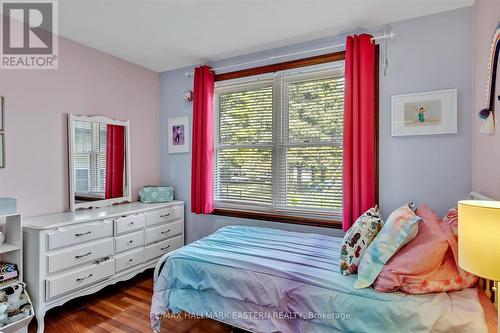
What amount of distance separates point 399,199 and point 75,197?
123 inches

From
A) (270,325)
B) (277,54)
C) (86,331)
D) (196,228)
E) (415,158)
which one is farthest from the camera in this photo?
(196,228)

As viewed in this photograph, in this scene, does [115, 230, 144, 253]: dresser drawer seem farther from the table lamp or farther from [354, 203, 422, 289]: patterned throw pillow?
the table lamp

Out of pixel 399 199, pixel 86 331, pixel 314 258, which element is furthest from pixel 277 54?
pixel 86 331

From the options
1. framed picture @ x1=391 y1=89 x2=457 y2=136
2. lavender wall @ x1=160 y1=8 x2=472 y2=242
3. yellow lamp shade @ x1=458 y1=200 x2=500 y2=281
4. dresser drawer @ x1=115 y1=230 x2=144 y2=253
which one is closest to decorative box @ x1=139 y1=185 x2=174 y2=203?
dresser drawer @ x1=115 y1=230 x2=144 y2=253

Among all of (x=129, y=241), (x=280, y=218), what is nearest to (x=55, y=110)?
(x=129, y=241)

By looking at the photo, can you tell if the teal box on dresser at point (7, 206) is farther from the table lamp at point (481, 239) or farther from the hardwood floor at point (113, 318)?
the table lamp at point (481, 239)

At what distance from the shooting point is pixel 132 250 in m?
2.85

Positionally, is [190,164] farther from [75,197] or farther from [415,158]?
[415,158]

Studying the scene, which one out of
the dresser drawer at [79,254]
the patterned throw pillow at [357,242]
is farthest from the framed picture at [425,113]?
the dresser drawer at [79,254]

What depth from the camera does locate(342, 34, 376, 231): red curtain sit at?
240 cm

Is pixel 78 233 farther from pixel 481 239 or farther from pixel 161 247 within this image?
pixel 481 239

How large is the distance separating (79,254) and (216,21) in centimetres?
237

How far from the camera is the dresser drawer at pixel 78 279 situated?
218 centimetres

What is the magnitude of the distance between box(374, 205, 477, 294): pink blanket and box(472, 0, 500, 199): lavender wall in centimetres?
48
